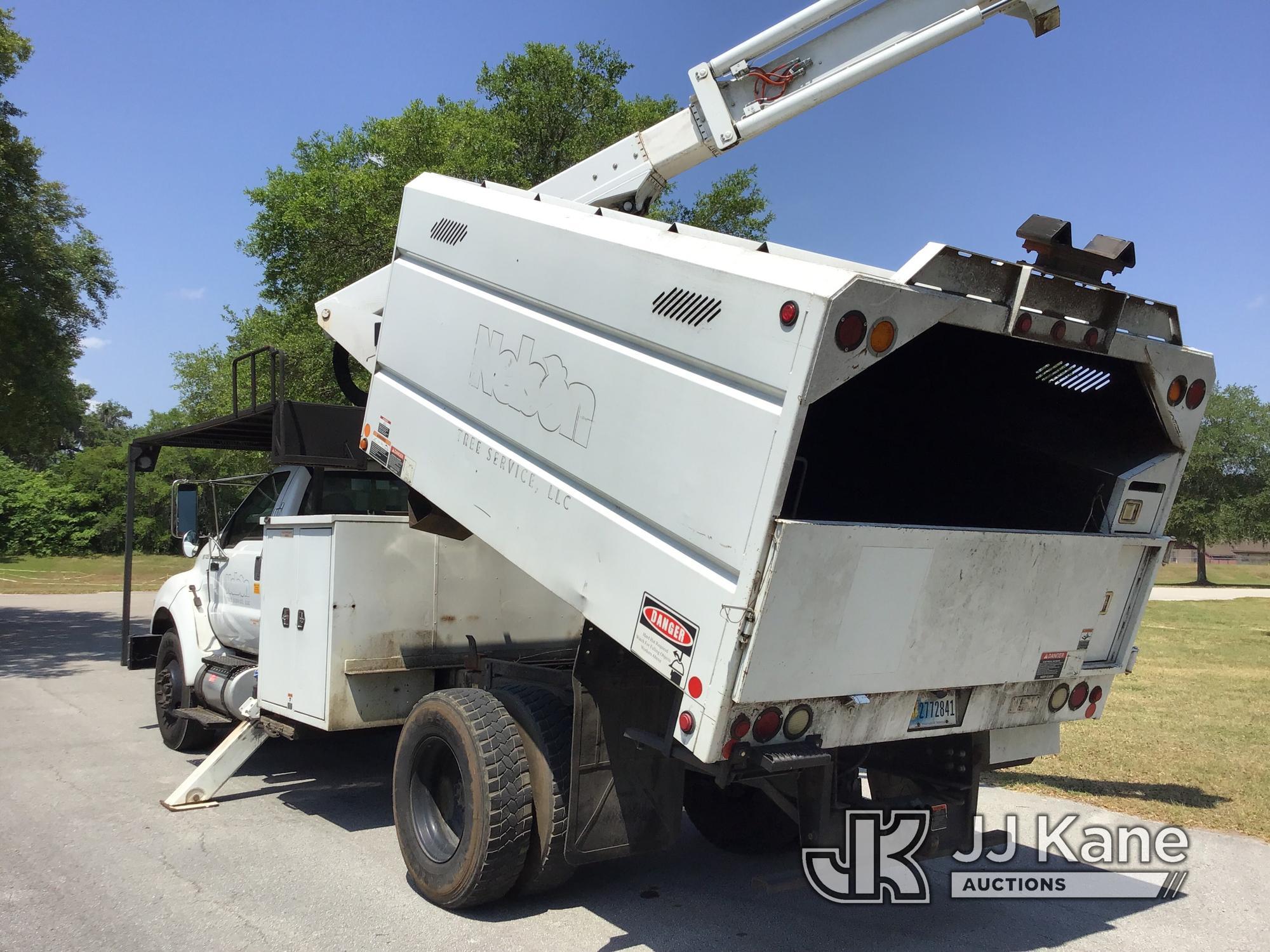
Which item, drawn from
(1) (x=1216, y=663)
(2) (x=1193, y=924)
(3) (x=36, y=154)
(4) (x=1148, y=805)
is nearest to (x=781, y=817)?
(2) (x=1193, y=924)

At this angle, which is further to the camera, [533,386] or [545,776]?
[533,386]

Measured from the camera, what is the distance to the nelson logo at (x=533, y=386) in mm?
4277

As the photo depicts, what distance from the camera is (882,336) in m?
3.44

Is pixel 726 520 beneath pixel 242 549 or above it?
above

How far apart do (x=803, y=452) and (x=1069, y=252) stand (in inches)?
59.0

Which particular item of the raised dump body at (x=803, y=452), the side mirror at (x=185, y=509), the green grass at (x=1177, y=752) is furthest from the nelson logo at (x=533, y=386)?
the green grass at (x=1177, y=752)

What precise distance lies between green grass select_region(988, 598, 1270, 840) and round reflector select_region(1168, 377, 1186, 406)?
147 inches

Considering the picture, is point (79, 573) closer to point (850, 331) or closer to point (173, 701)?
point (173, 701)

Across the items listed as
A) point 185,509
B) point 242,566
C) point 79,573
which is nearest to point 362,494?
point 242,566

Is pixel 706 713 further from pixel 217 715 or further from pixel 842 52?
pixel 217 715

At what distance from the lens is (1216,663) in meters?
15.8

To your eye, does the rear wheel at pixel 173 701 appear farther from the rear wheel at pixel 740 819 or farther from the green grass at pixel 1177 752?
the green grass at pixel 1177 752

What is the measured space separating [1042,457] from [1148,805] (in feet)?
12.3

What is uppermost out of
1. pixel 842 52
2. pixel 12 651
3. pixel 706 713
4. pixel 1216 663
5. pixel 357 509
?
pixel 842 52
